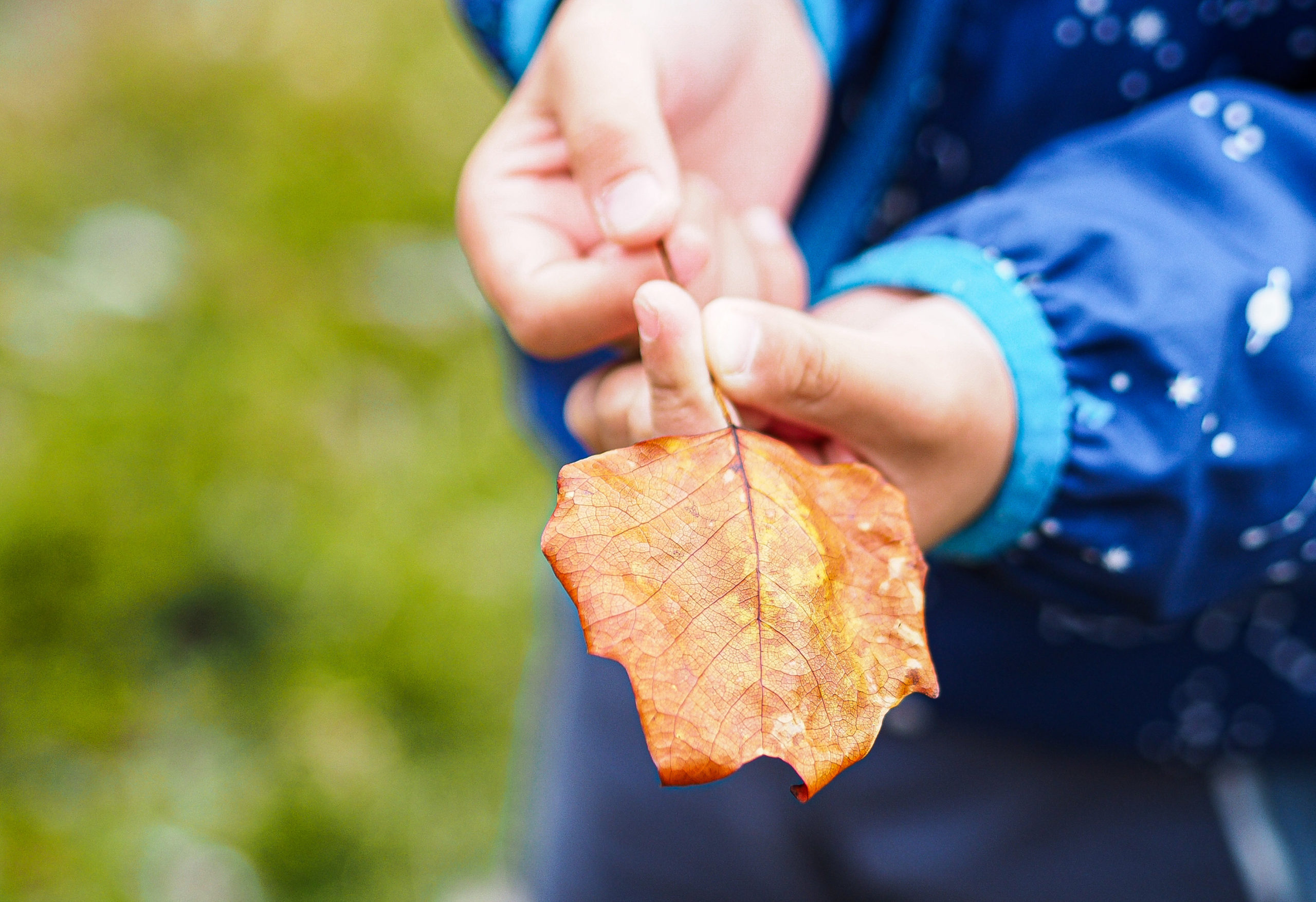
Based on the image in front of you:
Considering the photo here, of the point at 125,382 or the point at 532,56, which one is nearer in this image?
the point at 532,56

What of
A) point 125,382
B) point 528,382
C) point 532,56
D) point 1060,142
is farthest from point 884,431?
point 125,382

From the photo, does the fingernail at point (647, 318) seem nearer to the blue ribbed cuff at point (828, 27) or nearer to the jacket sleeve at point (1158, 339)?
the jacket sleeve at point (1158, 339)

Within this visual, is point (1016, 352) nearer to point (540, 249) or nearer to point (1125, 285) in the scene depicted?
point (1125, 285)

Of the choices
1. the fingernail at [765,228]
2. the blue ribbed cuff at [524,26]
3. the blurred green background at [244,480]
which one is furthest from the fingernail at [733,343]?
the blurred green background at [244,480]

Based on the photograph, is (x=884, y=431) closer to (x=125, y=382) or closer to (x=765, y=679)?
(x=765, y=679)

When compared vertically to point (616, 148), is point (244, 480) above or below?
below

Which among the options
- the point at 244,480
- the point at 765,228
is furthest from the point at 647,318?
the point at 244,480

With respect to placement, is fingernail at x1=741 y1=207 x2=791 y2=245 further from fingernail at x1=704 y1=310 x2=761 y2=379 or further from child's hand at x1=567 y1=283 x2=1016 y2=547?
fingernail at x1=704 y1=310 x2=761 y2=379
